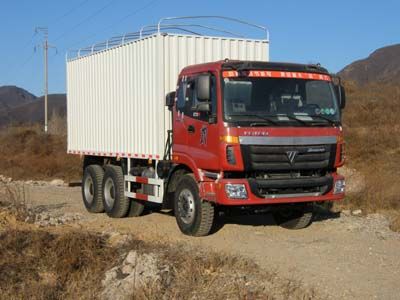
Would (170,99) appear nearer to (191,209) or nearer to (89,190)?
(191,209)

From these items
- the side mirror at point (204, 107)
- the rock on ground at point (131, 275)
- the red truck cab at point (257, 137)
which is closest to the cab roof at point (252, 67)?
the red truck cab at point (257, 137)

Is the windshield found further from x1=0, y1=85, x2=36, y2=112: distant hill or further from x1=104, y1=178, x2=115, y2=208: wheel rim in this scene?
x1=0, y1=85, x2=36, y2=112: distant hill

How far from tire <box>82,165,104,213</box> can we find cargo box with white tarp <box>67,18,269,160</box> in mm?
392

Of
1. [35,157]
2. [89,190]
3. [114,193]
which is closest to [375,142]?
[89,190]

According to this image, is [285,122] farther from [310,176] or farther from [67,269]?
[67,269]

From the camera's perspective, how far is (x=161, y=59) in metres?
11.0

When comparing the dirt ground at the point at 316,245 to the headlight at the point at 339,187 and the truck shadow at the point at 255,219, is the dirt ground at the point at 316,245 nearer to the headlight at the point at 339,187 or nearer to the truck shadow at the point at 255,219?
the truck shadow at the point at 255,219

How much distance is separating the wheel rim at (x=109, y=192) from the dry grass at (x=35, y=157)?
1251cm

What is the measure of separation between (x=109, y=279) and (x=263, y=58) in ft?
19.2

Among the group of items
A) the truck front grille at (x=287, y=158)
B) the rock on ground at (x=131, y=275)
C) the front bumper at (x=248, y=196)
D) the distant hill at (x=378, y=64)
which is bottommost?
the rock on ground at (x=131, y=275)

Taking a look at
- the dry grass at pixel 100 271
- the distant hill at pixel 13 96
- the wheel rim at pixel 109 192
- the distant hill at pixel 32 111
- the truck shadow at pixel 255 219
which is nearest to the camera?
the dry grass at pixel 100 271

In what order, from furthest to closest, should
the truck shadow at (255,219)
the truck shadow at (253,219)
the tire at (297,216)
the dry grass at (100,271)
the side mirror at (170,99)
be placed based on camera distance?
1. the truck shadow at (255,219)
2. the truck shadow at (253,219)
3. the tire at (297,216)
4. the side mirror at (170,99)
5. the dry grass at (100,271)

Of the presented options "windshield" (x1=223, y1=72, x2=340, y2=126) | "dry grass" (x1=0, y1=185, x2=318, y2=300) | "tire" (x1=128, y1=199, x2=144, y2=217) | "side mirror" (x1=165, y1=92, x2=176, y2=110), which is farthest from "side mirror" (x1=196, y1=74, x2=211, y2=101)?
"tire" (x1=128, y1=199, x2=144, y2=217)

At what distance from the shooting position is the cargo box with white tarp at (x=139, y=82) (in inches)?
436
